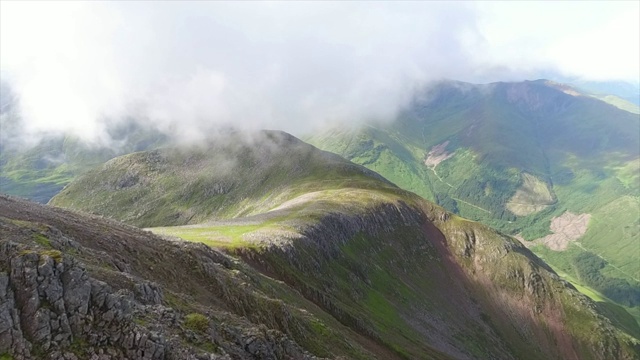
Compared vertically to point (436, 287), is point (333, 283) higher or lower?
higher

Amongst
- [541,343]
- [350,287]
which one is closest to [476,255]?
[541,343]

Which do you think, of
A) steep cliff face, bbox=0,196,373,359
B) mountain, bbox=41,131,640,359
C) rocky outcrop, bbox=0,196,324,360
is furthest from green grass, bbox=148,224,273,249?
rocky outcrop, bbox=0,196,324,360

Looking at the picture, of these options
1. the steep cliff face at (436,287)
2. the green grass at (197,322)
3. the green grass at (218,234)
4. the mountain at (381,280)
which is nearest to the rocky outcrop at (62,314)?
the green grass at (197,322)

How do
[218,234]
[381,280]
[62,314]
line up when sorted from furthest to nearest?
[381,280], [218,234], [62,314]

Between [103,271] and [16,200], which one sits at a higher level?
[16,200]

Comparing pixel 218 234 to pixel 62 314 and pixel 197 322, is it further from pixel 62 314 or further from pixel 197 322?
pixel 62 314

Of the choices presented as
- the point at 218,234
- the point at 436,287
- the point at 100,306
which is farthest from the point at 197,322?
the point at 436,287

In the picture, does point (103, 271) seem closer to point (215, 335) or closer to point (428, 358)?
point (215, 335)

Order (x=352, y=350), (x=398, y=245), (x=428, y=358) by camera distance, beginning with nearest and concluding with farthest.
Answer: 1. (x=352, y=350)
2. (x=428, y=358)
3. (x=398, y=245)

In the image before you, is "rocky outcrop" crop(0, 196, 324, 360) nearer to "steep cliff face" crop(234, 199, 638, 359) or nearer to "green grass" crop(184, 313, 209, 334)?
"green grass" crop(184, 313, 209, 334)
